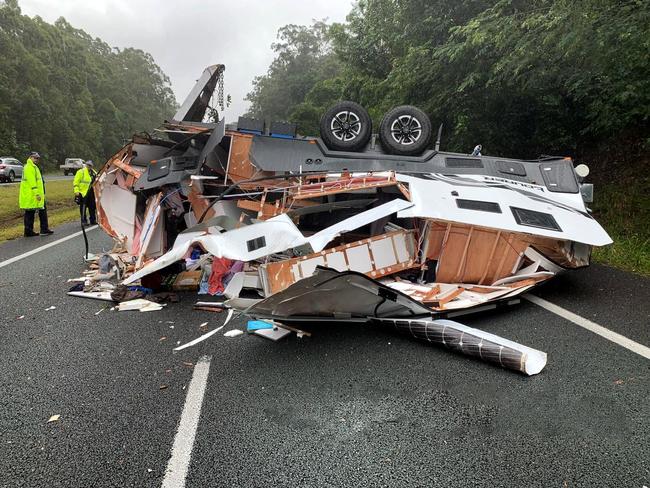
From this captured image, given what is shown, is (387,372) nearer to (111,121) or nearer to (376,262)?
(376,262)

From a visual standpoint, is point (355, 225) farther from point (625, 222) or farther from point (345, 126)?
point (625, 222)

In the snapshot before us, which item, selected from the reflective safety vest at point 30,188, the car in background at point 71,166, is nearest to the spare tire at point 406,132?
the reflective safety vest at point 30,188

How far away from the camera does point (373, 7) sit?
1158 centimetres

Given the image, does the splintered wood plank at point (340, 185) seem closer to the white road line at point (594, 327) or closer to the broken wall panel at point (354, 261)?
the broken wall panel at point (354, 261)

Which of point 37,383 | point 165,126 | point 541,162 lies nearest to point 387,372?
point 37,383

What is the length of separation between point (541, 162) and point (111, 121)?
60.7m

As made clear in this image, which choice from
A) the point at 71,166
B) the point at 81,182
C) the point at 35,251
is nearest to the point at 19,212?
the point at 81,182

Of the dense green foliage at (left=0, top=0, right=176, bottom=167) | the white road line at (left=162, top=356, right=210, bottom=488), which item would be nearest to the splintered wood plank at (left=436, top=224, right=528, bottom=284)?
the white road line at (left=162, top=356, right=210, bottom=488)

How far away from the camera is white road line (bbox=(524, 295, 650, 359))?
120 inches

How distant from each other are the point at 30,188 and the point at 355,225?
7.57 m

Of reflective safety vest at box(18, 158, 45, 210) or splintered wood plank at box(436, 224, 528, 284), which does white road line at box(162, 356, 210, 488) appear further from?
reflective safety vest at box(18, 158, 45, 210)

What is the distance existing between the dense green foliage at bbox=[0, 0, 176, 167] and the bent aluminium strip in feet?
134

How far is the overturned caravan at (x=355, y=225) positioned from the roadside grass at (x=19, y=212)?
178 inches

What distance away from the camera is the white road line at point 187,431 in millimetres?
1915
